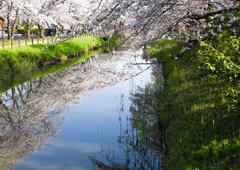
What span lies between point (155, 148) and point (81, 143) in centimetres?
278

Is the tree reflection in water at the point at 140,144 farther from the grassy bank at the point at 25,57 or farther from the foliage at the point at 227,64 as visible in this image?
the grassy bank at the point at 25,57

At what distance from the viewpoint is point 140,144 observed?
8.41 metres

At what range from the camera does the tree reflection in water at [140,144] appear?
7.57 meters

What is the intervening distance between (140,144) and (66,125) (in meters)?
4.20

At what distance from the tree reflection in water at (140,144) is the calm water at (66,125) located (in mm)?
46

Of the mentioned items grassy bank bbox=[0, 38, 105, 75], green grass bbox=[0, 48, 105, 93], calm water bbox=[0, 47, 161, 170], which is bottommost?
calm water bbox=[0, 47, 161, 170]

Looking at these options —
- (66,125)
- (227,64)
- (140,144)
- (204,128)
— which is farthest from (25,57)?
(227,64)

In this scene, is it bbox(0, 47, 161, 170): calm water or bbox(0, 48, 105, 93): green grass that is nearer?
bbox(0, 47, 161, 170): calm water

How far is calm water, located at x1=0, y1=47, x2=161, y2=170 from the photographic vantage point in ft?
27.3

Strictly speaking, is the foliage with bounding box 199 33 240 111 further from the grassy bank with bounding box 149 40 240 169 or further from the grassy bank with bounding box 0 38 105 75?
the grassy bank with bounding box 0 38 105 75

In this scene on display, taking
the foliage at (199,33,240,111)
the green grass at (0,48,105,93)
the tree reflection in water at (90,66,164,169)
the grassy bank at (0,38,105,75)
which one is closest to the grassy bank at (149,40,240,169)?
the foliage at (199,33,240,111)

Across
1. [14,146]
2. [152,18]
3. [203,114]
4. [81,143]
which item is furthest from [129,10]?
[14,146]

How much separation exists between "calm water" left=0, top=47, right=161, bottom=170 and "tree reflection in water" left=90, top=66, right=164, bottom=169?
5cm

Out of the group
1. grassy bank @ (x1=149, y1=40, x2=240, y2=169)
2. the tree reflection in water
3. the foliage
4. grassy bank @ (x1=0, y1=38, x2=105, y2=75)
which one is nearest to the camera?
grassy bank @ (x1=149, y1=40, x2=240, y2=169)
